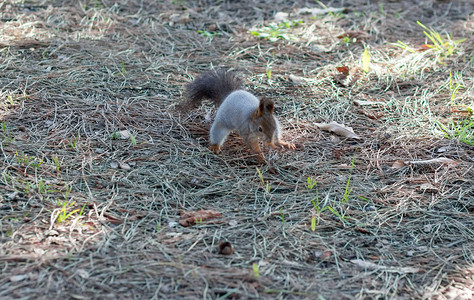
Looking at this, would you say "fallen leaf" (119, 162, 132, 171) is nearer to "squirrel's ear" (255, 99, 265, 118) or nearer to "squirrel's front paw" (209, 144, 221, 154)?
"squirrel's front paw" (209, 144, 221, 154)

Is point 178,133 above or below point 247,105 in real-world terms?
below

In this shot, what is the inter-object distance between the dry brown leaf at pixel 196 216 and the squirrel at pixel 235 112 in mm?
697

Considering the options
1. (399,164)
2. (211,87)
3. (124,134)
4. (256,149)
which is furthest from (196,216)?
(399,164)

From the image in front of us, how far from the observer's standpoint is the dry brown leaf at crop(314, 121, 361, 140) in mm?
3494

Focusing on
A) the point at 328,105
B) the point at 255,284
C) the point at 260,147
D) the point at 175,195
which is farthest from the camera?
the point at 328,105

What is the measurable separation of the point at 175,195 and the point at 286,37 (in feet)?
8.73

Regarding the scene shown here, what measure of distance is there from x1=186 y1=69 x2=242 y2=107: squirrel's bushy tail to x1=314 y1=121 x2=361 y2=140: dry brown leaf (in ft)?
2.32

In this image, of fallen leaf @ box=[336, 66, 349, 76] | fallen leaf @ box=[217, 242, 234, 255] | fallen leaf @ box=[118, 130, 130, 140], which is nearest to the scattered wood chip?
fallen leaf @ box=[217, 242, 234, 255]

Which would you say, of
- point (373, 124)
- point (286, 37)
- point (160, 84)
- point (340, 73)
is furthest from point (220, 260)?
point (286, 37)

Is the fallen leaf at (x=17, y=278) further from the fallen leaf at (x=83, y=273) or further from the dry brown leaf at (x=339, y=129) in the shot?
the dry brown leaf at (x=339, y=129)

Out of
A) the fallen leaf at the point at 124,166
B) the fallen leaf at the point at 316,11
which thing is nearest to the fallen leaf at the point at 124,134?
the fallen leaf at the point at 124,166

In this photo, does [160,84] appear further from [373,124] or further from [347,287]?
[347,287]

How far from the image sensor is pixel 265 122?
10.2 ft

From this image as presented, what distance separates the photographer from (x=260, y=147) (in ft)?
11.4
